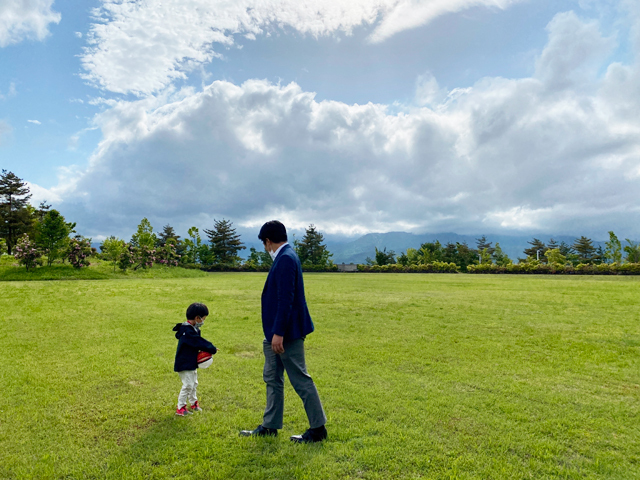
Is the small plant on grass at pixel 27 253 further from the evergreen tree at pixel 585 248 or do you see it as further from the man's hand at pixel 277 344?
the evergreen tree at pixel 585 248

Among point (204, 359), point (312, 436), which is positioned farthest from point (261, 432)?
→ point (204, 359)

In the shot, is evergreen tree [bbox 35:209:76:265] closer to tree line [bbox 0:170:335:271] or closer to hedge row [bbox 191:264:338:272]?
tree line [bbox 0:170:335:271]

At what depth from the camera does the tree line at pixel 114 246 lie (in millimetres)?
25609

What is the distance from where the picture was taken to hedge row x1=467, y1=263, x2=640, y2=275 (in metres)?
31.0

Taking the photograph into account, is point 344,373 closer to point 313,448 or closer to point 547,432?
point 313,448

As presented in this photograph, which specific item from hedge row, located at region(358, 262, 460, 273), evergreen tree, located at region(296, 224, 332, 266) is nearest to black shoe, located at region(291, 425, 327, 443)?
hedge row, located at region(358, 262, 460, 273)

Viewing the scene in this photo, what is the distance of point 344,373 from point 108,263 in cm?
3199

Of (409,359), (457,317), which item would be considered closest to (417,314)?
(457,317)

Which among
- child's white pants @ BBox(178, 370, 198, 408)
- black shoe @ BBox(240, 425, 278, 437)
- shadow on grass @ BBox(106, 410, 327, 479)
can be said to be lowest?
shadow on grass @ BBox(106, 410, 327, 479)

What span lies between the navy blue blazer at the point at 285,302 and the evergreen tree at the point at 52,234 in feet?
91.6

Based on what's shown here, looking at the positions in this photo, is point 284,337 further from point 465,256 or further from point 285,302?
point 465,256

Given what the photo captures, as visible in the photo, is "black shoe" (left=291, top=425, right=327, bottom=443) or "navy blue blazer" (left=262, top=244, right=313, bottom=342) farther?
"black shoe" (left=291, top=425, right=327, bottom=443)

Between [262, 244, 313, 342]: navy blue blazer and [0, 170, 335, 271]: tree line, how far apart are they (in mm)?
27686

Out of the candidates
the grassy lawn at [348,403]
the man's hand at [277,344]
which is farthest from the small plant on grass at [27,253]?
the man's hand at [277,344]
